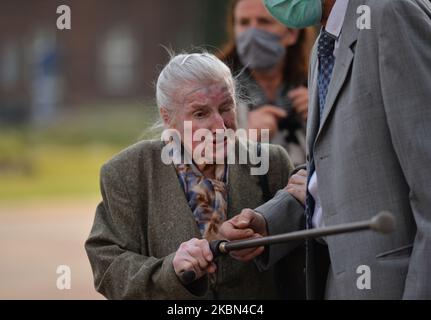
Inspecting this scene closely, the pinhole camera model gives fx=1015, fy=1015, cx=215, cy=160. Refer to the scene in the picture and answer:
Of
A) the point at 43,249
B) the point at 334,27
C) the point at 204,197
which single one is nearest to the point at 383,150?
the point at 334,27

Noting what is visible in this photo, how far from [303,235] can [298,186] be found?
26.6 inches

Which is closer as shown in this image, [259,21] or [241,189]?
[241,189]

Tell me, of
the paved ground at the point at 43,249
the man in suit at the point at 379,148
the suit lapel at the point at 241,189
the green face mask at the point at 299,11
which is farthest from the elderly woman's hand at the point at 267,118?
the paved ground at the point at 43,249

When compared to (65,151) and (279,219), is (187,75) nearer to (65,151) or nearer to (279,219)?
(279,219)

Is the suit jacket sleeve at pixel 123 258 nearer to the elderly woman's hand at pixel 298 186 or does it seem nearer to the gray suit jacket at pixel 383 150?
the elderly woman's hand at pixel 298 186

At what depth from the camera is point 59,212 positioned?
15609mm

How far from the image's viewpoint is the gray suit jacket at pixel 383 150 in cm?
293

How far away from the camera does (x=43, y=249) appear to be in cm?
1221

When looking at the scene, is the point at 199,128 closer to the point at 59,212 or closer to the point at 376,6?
the point at 376,6

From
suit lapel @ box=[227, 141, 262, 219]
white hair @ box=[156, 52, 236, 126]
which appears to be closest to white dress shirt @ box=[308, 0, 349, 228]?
suit lapel @ box=[227, 141, 262, 219]

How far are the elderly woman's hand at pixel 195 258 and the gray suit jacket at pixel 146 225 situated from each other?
16 centimetres

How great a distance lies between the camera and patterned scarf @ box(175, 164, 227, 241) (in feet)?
11.8
